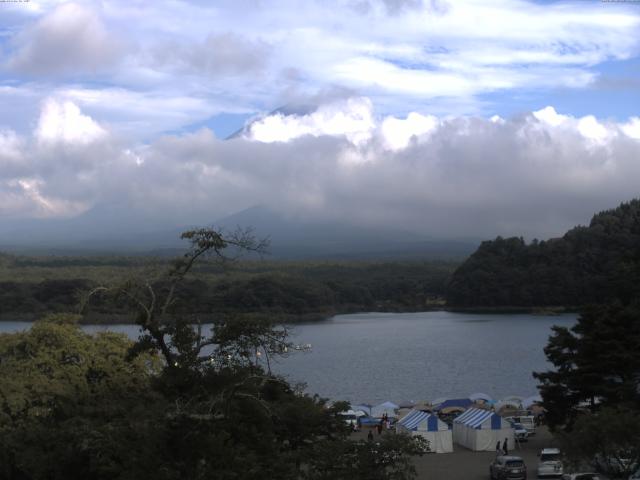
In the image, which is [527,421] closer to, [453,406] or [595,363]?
[453,406]

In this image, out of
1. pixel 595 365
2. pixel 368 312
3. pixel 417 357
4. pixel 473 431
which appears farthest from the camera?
pixel 368 312

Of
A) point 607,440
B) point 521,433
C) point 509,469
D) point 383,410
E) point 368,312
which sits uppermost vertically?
point 607,440

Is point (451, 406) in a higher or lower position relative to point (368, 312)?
higher

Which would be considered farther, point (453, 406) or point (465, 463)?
point (453, 406)

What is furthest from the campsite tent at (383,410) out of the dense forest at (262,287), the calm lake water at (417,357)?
the dense forest at (262,287)

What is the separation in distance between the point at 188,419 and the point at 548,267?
3016 inches

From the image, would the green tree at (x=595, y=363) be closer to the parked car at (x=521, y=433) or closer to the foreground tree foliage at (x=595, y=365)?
the foreground tree foliage at (x=595, y=365)

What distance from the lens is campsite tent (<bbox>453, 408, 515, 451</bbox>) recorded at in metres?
20.7

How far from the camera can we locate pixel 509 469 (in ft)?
50.9

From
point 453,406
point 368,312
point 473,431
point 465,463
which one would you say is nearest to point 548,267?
point 368,312

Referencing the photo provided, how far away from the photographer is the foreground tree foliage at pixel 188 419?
25.0 ft

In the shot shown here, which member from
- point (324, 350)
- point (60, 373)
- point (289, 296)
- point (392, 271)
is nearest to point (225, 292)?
point (289, 296)

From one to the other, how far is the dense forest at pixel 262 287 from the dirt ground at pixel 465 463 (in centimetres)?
2635

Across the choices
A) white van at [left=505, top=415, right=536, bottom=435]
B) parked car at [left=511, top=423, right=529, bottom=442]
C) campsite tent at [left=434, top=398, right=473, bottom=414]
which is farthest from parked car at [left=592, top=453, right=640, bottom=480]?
campsite tent at [left=434, top=398, right=473, bottom=414]
